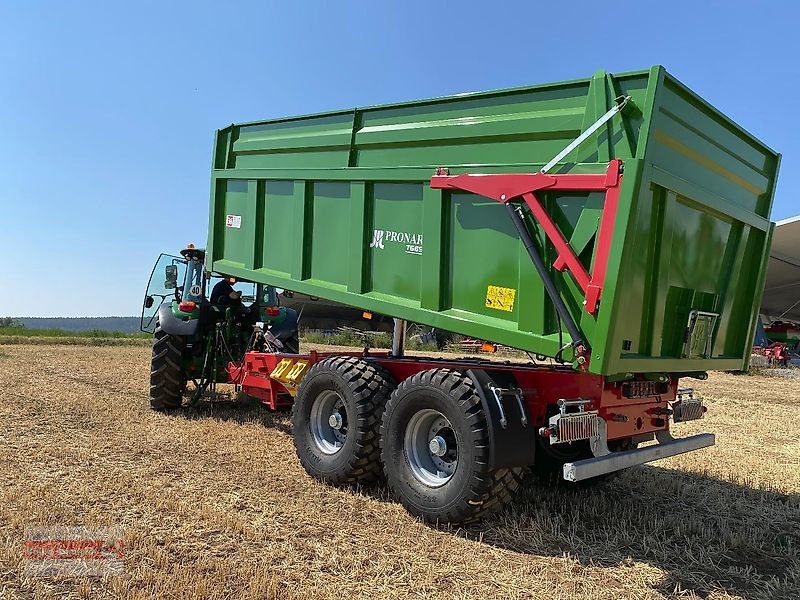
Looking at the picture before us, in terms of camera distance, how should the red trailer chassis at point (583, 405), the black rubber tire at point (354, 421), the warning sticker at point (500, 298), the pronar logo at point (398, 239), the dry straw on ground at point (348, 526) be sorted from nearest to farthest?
the dry straw on ground at point (348, 526) → the red trailer chassis at point (583, 405) → the warning sticker at point (500, 298) → the black rubber tire at point (354, 421) → the pronar logo at point (398, 239)

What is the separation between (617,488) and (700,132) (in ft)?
9.19

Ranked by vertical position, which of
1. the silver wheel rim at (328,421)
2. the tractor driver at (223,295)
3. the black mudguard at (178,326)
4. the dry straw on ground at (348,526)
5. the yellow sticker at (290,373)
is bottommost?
the dry straw on ground at (348,526)

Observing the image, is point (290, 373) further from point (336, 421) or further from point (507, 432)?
point (507, 432)

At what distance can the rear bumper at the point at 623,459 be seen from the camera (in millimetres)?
3539

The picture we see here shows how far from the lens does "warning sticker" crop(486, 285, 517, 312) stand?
13.5ft

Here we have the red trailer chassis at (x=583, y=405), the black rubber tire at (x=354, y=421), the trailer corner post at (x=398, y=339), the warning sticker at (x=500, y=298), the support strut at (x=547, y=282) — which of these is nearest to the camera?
the support strut at (x=547, y=282)

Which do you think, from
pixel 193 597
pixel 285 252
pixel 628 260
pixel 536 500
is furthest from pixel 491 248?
pixel 193 597

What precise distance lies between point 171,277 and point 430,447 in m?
5.18

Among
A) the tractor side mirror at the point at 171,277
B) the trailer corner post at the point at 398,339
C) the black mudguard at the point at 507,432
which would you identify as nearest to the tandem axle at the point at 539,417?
the black mudguard at the point at 507,432

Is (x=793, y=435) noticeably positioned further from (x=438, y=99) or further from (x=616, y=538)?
(x=438, y=99)

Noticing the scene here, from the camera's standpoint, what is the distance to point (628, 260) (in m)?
3.49

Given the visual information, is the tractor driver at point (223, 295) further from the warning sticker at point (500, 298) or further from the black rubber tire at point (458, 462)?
the warning sticker at point (500, 298)

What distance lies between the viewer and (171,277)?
8062 mm

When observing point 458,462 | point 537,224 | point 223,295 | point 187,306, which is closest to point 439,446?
point 458,462
